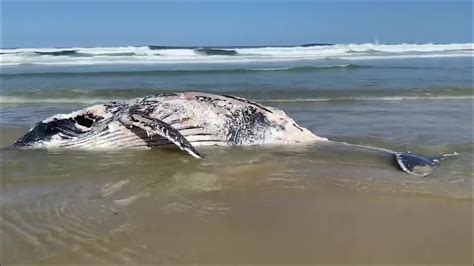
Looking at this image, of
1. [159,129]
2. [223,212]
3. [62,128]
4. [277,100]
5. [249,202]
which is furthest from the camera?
[277,100]

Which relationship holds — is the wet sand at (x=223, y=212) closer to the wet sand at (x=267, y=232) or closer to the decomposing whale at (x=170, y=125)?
the wet sand at (x=267, y=232)

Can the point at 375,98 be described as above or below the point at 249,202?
above

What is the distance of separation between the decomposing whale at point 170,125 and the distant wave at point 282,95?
4.59 metres

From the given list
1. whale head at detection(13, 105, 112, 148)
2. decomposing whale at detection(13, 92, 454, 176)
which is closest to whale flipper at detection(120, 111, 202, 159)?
decomposing whale at detection(13, 92, 454, 176)

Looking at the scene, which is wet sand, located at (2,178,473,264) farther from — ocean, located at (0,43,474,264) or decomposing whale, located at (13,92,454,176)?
decomposing whale, located at (13,92,454,176)

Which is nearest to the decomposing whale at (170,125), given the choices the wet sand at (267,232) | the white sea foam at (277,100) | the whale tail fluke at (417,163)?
the whale tail fluke at (417,163)

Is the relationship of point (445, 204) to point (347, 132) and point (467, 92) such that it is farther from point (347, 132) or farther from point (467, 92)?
point (467, 92)

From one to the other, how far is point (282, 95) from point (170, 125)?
20.2 ft

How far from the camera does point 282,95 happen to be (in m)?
11.7

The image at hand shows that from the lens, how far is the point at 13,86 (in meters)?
14.9

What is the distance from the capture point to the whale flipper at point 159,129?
5500 mm

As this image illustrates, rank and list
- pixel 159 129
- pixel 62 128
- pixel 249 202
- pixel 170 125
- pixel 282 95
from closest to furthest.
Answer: pixel 249 202, pixel 159 129, pixel 170 125, pixel 62 128, pixel 282 95

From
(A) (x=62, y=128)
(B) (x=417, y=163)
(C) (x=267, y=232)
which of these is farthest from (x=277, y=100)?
(C) (x=267, y=232)

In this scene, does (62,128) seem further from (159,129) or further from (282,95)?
(282,95)
